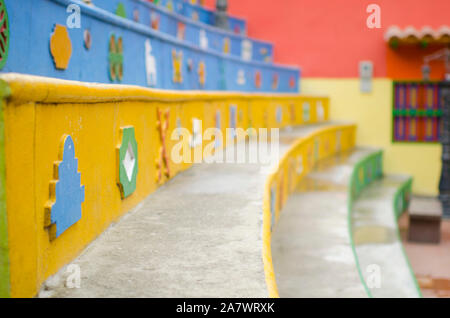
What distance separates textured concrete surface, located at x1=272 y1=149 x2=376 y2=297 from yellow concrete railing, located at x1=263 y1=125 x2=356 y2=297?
0.11 meters

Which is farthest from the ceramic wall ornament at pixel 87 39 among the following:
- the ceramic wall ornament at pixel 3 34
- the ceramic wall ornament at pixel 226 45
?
the ceramic wall ornament at pixel 226 45

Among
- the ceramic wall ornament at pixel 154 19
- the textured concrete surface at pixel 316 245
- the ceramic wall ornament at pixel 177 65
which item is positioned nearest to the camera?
the textured concrete surface at pixel 316 245

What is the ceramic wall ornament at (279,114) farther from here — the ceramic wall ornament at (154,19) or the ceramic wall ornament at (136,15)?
the ceramic wall ornament at (136,15)

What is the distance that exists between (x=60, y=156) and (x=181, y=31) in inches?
132

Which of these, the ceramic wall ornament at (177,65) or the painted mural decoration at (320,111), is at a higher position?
the ceramic wall ornament at (177,65)

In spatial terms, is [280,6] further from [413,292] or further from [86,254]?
[86,254]

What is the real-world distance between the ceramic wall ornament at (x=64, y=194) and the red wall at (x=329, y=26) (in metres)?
6.07

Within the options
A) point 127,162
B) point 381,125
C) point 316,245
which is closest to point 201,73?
point 316,245

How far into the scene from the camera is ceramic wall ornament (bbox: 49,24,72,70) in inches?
73.3

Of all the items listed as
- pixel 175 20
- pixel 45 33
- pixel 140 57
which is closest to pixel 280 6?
pixel 175 20

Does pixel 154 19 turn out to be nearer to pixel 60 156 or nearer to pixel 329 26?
pixel 60 156

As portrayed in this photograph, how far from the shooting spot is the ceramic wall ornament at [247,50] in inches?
261

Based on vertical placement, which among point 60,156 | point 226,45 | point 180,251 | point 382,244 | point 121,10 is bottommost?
point 382,244

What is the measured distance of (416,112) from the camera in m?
7.00
